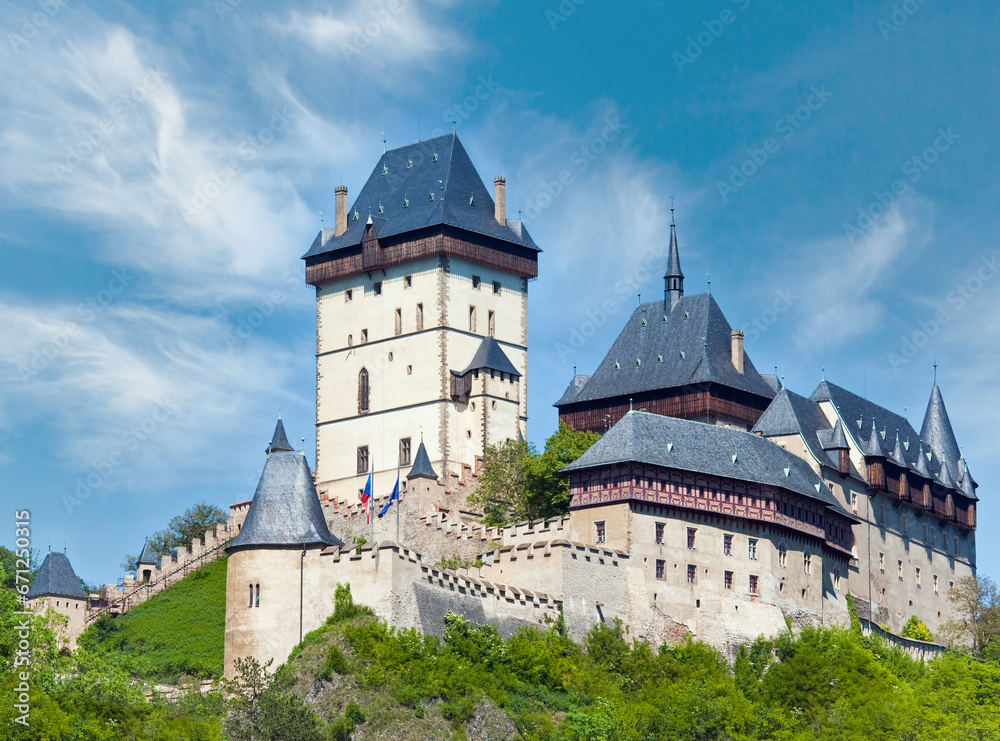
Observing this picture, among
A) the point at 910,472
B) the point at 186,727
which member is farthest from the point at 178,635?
the point at 910,472

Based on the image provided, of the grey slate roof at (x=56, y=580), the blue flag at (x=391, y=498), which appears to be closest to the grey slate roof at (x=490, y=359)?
the blue flag at (x=391, y=498)

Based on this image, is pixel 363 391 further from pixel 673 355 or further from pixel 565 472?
pixel 565 472

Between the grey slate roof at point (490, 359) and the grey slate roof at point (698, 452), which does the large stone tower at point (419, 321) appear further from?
the grey slate roof at point (698, 452)

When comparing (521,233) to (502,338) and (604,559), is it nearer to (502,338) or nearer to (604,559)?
(502,338)

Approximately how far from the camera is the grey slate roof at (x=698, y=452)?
75812 mm

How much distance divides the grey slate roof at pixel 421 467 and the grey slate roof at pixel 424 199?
1068 centimetres

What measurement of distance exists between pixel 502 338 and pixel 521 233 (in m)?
4.96

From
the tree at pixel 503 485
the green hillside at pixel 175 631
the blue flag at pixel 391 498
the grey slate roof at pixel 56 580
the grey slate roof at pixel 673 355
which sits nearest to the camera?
the green hillside at pixel 175 631

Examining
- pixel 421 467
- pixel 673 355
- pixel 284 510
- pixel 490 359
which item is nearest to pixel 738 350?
pixel 673 355

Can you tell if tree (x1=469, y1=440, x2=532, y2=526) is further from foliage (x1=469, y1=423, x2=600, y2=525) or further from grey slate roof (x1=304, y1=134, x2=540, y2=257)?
grey slate roof (x1=304, y1=134, x2=540, y2=257)

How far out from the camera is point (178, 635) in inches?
3088

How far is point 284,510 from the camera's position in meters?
72.1

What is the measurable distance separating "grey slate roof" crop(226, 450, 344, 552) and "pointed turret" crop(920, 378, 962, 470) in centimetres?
3696

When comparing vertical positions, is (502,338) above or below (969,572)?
above
